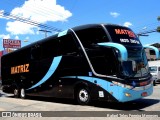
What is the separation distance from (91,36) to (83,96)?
2.77m

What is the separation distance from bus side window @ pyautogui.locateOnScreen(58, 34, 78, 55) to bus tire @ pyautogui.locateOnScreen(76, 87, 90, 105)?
1783mm

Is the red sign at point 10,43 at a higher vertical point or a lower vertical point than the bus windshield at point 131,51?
higher

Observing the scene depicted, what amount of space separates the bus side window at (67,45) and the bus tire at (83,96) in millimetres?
1783

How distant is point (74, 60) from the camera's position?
14.7 metres

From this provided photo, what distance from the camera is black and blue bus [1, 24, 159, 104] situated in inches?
484

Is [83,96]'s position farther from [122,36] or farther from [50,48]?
[50,48]

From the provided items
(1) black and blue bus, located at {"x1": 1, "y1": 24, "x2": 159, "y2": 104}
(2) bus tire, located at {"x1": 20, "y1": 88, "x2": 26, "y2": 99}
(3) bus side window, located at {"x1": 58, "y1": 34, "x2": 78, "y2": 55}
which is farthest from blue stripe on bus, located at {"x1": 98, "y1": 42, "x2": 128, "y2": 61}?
(2) bus tire, located at {"x1": 20, "y1": 88, "x2": 26, "y2": 99}

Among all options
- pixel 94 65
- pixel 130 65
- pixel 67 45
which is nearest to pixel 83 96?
pixel 94 65

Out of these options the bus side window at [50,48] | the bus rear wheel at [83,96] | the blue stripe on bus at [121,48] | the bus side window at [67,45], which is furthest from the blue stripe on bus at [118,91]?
the bus side window at [50,48]

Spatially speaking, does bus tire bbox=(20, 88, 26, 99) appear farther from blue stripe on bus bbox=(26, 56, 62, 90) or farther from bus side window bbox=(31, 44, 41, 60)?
blue stripe on bus bbox=(26, 56, 62, 90)

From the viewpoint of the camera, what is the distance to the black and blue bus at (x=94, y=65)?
12305mm

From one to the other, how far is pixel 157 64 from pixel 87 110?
19868 mm

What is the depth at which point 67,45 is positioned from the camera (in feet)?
50.1

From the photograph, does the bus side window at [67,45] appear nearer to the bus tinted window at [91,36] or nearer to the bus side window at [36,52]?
the bus tinted window at [91,36]
